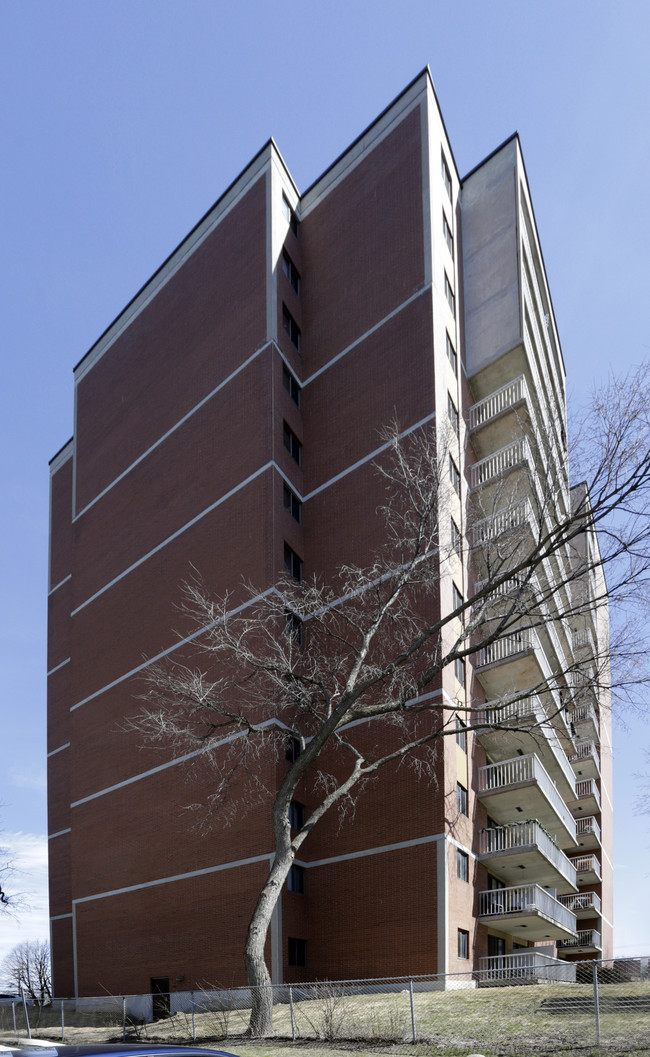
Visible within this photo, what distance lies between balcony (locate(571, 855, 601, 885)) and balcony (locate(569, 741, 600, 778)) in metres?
4.07

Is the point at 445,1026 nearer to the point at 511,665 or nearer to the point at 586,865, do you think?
the point at 511,665

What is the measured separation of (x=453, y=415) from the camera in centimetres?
3106

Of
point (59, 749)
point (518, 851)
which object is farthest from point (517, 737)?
point (59, 749)

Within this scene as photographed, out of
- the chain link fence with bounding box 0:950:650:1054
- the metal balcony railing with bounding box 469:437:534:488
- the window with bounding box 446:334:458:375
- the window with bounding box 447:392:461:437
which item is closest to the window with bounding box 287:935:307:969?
the chain link fence with bounding box 0:950:650:1054

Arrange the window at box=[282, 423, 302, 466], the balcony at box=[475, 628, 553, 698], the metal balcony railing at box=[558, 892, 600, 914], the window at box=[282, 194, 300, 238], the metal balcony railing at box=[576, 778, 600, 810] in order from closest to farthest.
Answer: the balcony at box=[475, 628, 553, 698] → the window at box=[282, 423, 302, 466] → the window at box=[282, 194, 300, 238] → the metal balcony railing at box=[558, 892, 600, 914] → the metal balcony railing at box=[576, 778, 600, 810]

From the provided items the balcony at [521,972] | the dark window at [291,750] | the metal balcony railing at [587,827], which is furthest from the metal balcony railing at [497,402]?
the metal balcony railing at [587,827]

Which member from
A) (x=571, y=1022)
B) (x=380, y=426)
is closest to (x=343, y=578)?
(x=380, y=426)

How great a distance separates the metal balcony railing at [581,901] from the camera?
43000 mm

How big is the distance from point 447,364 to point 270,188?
10.0 metres

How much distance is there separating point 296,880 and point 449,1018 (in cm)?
1167

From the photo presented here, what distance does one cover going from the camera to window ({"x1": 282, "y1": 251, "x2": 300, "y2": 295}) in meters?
35.3

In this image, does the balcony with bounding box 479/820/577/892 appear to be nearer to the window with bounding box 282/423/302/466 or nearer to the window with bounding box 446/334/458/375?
the window with bounding box 282/423/302/466

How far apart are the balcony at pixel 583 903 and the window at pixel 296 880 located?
2000 centimetres

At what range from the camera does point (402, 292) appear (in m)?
31.5
